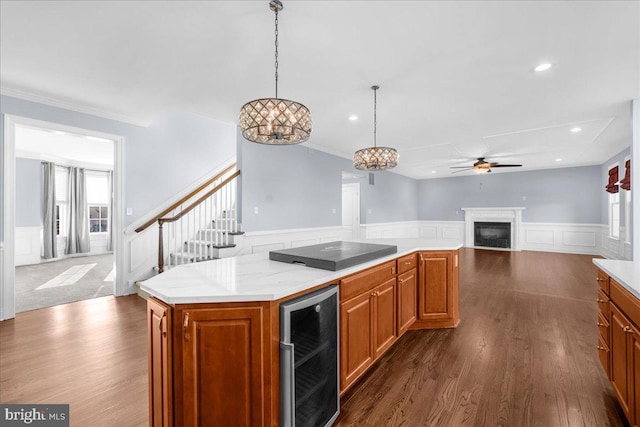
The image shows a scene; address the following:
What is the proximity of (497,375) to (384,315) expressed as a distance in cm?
97

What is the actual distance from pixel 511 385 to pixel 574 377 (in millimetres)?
557

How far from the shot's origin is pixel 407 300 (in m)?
2.81

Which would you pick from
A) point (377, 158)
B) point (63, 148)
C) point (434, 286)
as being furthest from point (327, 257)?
point (63, 148)

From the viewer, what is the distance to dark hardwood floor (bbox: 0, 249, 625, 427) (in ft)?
6.02

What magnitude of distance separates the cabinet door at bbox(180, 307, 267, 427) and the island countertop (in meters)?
0.07

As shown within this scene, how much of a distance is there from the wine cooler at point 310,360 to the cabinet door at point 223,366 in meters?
0.12

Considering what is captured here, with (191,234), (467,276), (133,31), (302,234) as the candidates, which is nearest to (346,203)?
(302,234)

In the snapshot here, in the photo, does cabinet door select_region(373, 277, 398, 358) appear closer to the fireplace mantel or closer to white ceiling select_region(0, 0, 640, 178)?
white ceiling select_region(0, 0, 640, 178)

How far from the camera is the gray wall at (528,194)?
327 inches

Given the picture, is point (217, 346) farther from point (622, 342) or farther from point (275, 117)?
point (622, 342)

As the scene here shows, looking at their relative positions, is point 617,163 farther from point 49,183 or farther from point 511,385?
point 49,183

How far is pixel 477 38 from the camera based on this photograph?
2.32m

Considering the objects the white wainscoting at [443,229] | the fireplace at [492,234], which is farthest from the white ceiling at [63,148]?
the fireplace at [492,234]

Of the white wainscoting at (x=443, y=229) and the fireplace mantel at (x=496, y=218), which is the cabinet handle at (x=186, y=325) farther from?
the fireplace mantel at (x=496, y=218)
